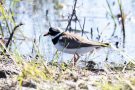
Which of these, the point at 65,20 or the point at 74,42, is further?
the point at 65,20

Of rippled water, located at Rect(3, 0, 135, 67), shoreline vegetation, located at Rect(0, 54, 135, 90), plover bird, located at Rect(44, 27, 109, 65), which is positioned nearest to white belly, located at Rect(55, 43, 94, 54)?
plover bird, located at Rect(44, 27, 109, 65)

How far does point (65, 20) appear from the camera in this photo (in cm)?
980

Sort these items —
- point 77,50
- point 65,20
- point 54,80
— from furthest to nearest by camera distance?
point 65,20, point 77,50, point 54,80

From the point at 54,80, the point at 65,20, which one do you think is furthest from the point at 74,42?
the point at 65,20

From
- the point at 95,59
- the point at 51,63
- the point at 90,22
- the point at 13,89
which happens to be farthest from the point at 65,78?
the point at 90,22

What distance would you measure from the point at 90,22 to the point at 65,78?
4.58 m

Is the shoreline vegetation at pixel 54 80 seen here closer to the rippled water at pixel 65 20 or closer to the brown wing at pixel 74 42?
the brown wing at pixel 74 42

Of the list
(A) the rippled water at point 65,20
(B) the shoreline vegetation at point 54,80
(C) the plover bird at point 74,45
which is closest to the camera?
(B) the shoreline vegetation at point 54,80

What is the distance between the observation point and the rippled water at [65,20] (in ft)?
25.6

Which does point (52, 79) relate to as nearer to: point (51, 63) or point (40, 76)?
point (40, 76)

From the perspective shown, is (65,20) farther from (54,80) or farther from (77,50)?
(54,80)

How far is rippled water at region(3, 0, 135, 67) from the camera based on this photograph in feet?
25.6

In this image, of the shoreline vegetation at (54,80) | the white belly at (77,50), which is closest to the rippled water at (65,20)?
the white belly at (77,50)

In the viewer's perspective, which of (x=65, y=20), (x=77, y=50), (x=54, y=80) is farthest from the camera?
(x=65, y=20)
